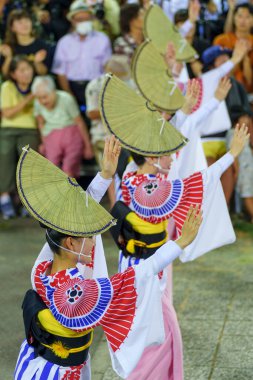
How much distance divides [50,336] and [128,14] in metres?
5.59

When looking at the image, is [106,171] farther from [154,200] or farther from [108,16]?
[108,16]

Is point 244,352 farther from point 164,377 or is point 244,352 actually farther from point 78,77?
point 78,77

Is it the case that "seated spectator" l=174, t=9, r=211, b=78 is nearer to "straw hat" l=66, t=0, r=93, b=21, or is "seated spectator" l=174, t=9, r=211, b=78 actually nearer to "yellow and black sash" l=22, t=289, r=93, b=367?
"straw hat" l=66, t=0, r=93, b=21

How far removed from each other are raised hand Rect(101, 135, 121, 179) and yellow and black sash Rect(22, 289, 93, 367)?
2.71 feet

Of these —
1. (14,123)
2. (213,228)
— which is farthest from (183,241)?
(14,123)

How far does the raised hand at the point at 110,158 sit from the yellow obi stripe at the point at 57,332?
90 centimetres

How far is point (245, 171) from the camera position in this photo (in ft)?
29.0

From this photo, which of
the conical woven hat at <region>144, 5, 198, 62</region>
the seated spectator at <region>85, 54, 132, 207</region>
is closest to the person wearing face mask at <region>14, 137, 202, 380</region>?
the conical woven hat at <region>144, 5, 198, 62</region>

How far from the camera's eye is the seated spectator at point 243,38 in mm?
9094

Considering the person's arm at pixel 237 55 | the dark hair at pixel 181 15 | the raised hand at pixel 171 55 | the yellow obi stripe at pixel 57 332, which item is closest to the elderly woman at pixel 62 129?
the dark hair at pixel 181 15

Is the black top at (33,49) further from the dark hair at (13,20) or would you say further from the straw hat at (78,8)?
the straw hat at (78,8)

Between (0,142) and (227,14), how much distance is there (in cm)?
289

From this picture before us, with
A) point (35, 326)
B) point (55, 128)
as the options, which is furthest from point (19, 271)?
point (35, 326)

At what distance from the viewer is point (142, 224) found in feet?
17.4
